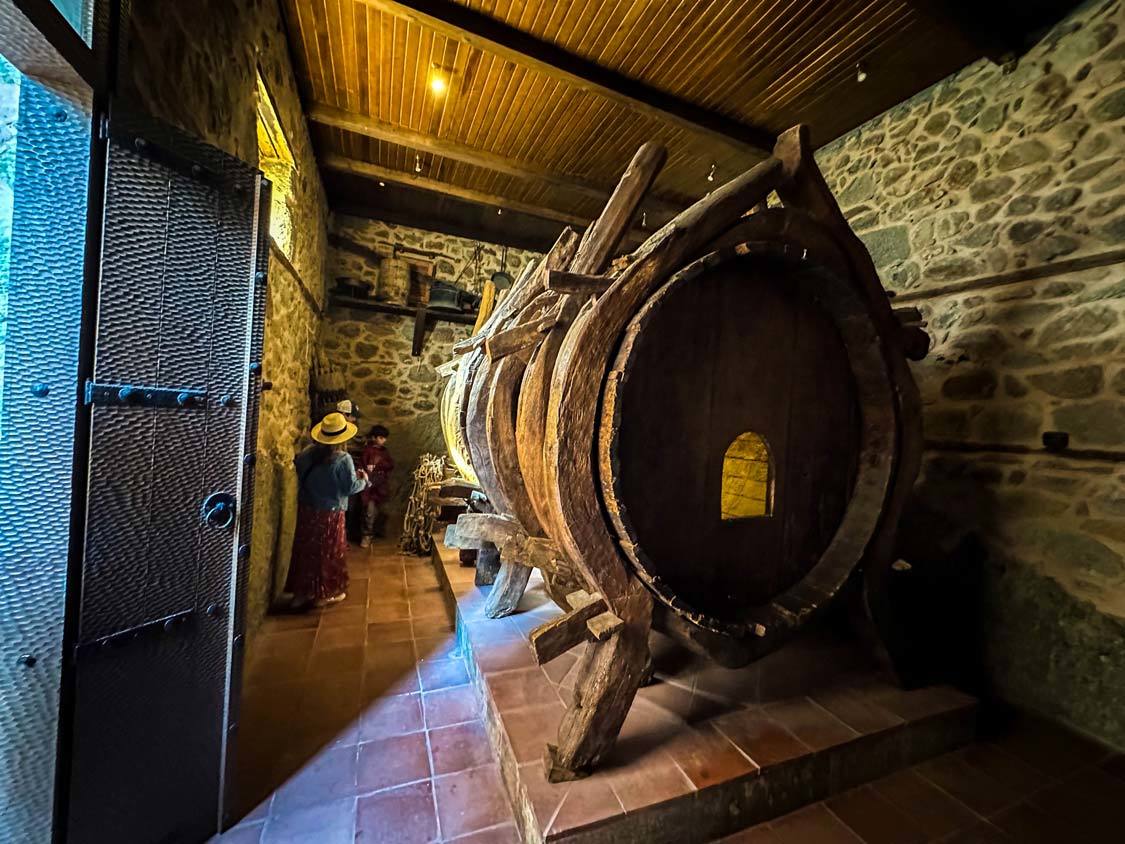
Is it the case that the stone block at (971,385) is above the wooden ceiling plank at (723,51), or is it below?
below

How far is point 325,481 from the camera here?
3426mm

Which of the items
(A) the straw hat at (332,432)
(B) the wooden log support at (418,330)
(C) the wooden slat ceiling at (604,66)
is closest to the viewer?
(C) the wooden slat ceiling at (604,66)

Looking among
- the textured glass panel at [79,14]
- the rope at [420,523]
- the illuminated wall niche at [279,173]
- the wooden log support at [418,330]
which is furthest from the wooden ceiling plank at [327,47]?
the rope at [420,523]

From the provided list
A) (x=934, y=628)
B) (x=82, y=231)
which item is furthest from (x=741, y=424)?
(x=82, y=231)

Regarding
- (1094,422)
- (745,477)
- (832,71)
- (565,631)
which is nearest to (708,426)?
(745,477)

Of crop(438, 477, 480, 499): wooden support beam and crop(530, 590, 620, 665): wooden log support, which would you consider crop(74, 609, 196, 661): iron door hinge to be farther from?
crop(438, 477, 480, 499): wooden support beam

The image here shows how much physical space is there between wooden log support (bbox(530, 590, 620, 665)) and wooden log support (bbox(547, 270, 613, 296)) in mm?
1152

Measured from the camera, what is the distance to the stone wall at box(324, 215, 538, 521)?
581 centimetres

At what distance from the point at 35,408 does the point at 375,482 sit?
4382 millimetres

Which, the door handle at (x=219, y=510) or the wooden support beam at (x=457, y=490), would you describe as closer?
the door handle at (x=219, y=510)

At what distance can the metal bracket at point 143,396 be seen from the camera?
1.25 m

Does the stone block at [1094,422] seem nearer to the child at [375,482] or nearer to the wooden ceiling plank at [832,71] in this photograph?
the wooden ceiling plank at [832,71]

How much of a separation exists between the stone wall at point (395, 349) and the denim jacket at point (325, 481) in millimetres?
2504

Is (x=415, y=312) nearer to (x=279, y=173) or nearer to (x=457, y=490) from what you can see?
(x=279, y=173)
